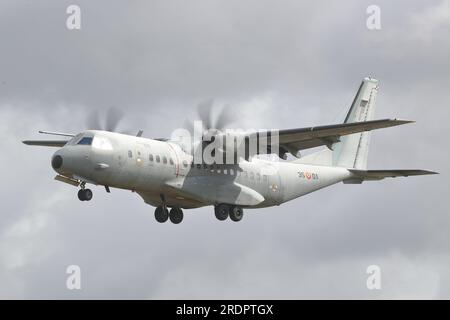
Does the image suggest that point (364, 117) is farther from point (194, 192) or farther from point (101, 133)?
point (101, 133)

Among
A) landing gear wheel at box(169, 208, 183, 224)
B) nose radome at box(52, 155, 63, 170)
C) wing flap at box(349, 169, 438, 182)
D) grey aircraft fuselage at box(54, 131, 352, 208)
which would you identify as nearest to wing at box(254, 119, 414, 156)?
grey aircraft fuselage at box(54, 131, 352, 208)

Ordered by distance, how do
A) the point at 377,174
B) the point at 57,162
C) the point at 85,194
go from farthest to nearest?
the point at 377,174 < the point at 85,194 < the point at 57,162

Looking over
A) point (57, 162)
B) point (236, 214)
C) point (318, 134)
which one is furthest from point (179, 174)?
point (318, 134)

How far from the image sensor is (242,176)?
39.3 metres

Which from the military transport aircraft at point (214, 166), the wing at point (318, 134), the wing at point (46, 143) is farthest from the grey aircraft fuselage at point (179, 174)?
the wing at point (46, 143)

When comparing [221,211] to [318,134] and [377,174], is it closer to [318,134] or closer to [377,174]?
[318,134]

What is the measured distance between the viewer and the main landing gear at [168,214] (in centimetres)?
3881

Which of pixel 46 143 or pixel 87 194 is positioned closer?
pixel 87 194

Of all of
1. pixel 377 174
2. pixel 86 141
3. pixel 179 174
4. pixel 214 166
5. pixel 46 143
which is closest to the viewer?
pixel 86 141

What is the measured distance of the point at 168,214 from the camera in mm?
38969

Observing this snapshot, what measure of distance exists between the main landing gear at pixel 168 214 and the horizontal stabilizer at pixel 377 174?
7.56m

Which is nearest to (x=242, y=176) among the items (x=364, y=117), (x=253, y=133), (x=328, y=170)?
(x=253, y=133)

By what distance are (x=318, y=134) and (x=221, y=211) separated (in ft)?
14.8

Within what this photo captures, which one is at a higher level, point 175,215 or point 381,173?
point 381,173
